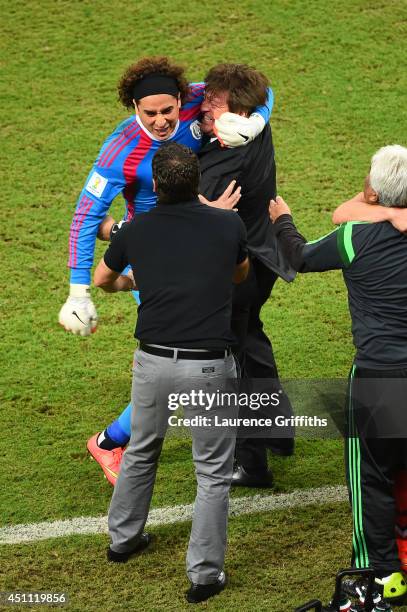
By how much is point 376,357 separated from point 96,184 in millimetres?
1608

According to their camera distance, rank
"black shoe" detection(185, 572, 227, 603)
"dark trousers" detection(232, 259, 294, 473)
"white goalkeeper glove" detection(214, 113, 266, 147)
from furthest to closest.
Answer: "dark trousers" detection(232, 259, 294, 473), "white goalkeeper glove" detection(214, 113, 266, 147), "black shoe" detection(185, 572, 227, 603)

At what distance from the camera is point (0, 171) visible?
873 centimetres

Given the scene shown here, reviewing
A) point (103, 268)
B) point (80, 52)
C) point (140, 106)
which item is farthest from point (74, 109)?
point (103, 268)

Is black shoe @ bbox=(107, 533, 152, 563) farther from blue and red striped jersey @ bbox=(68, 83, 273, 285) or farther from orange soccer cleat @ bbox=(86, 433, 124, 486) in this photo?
blue and red striped jersey @ bbox=(68, 83, 273, 285)

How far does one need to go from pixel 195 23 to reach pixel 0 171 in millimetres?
2670

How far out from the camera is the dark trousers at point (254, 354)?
5.30 metres

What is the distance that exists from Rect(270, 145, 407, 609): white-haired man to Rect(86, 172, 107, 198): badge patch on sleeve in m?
1.01

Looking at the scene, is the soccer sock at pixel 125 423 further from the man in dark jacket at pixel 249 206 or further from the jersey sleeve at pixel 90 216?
the jersey sleeve at pixel 90 216

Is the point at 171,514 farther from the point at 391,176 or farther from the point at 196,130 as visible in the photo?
the point at 391,176

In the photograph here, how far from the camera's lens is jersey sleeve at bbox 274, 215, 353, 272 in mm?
4285

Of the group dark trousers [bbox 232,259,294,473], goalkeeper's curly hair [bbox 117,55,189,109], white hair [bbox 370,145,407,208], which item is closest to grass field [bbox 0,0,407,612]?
dark trousers [bbox 232,259,294,473]

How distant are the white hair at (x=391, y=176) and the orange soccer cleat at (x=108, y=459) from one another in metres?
1.95

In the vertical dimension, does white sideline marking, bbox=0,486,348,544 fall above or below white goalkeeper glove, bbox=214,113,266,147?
below

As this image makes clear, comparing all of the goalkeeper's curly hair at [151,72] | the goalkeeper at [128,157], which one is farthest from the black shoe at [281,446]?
the goalkeeper's curly hair at [151,72]
